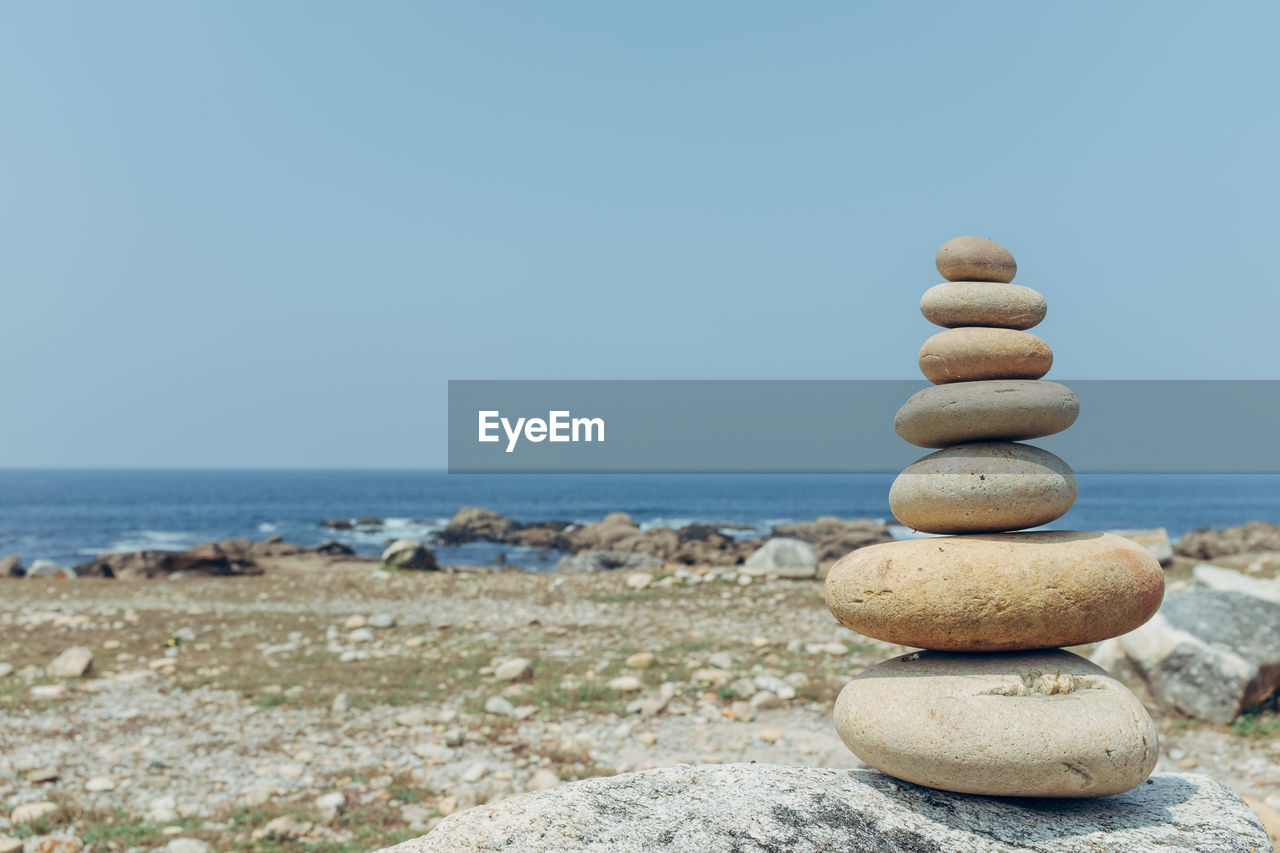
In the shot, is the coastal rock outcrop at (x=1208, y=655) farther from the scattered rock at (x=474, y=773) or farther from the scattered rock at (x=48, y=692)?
the scattered rock at (x=48, y=692)

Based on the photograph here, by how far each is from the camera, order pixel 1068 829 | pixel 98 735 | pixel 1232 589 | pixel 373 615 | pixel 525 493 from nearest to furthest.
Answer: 1. pixel 1068 829
2. pixel 98 735
3. pixel 1232 589
4. pixel 373 615
5. pixel 525 493

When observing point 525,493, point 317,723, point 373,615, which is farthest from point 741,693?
point 525,493

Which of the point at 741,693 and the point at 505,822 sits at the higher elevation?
the point at 505,822

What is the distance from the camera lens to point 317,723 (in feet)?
32.7

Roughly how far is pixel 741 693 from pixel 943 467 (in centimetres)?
634

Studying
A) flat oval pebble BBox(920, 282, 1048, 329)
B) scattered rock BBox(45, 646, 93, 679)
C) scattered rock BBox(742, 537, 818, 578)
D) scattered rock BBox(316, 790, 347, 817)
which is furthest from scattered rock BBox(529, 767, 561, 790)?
scattered rock BBox(742, 537, 818, 578)

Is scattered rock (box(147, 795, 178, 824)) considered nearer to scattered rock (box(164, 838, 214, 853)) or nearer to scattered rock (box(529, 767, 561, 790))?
scattered rock (box(164, 838, 214, 853))

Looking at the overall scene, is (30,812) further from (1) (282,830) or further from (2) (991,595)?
(2) (991,595)

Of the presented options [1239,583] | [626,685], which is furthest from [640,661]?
[1239,583]

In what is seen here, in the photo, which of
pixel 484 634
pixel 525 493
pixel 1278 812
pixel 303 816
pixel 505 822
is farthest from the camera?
pixel 525 493

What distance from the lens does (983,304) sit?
17.5 feet

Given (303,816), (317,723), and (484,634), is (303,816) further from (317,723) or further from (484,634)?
(484,634)

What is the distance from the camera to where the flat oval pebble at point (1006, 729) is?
443 cm

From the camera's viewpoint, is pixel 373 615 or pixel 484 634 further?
pixel 373 615
